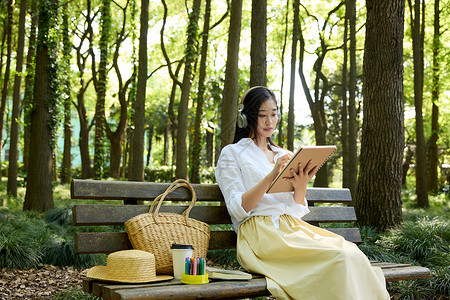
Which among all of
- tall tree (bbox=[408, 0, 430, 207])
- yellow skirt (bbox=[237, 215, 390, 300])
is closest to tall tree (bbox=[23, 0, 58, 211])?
yellow skirt (bbox=[237, 215, 390, 300])

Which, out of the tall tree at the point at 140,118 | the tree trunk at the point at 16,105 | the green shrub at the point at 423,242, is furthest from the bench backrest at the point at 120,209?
the tree trunk at the point at 16,105

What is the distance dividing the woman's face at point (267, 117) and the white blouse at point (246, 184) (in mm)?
187

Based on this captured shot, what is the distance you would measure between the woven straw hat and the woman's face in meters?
1.42

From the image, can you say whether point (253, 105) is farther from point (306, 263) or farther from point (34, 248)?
point (34, 248)

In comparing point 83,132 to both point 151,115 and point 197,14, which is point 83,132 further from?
point 151,115

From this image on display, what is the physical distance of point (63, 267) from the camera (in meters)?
6.10

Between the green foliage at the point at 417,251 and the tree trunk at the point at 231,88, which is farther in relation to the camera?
the tree trunk at the point at 231,88

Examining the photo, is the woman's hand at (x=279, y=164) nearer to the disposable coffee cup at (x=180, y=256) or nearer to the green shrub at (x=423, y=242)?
the disposable coffee cup at (x=180, y=256)

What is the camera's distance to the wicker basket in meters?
3.34

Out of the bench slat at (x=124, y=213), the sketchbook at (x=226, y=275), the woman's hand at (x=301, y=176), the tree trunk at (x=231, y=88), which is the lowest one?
the sketchbook at (x=226, y=275)

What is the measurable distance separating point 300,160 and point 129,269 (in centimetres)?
130

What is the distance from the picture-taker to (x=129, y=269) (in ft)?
9.68

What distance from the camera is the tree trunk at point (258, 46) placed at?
755 centimetres

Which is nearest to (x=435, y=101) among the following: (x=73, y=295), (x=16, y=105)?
(x=16, y=105)
